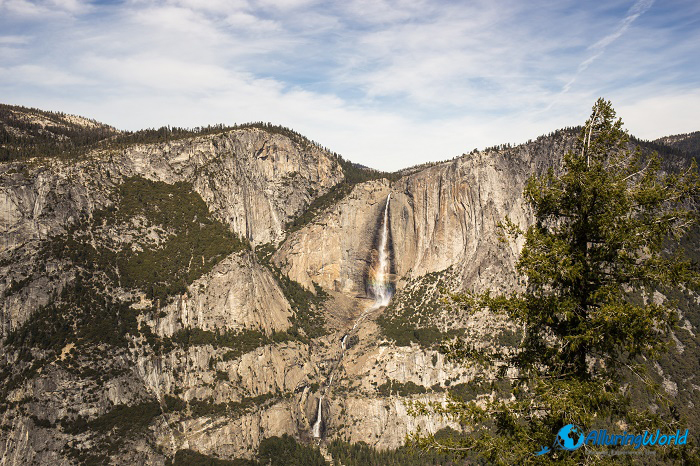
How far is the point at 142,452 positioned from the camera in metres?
93.8

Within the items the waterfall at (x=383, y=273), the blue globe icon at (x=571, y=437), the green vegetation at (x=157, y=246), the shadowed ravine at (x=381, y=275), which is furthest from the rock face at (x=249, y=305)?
the blue globe icon at (x=571, y=437)

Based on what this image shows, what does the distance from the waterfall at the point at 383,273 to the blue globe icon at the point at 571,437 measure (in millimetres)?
132152

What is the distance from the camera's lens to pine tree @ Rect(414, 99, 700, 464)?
1509 centimetres

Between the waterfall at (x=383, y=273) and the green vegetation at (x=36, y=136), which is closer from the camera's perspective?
the green vegetation at (x=36, y=136)

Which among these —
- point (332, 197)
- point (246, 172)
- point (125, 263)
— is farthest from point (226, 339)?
point (332, 197)

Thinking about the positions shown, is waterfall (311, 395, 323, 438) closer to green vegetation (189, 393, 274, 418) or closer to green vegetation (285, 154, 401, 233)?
green vegetation (189, 393, 274, 418)

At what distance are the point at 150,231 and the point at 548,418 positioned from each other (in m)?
118

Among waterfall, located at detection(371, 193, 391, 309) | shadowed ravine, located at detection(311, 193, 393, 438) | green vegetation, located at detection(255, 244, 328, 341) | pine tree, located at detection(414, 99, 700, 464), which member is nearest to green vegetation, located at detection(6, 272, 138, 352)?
green vegetation, located at detection(255, 244, 328, 341)

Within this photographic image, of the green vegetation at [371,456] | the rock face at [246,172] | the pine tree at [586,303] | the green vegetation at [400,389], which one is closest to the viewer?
the pine tree at [586,303]

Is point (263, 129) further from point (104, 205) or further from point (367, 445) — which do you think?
point (367, 445)

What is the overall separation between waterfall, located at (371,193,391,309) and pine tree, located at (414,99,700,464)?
429ft

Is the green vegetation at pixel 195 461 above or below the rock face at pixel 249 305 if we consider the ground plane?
below

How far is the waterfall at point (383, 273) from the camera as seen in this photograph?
148m

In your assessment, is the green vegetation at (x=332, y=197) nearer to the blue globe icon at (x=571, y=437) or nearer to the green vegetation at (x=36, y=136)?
the green vegetation at (x=36, y=136)
